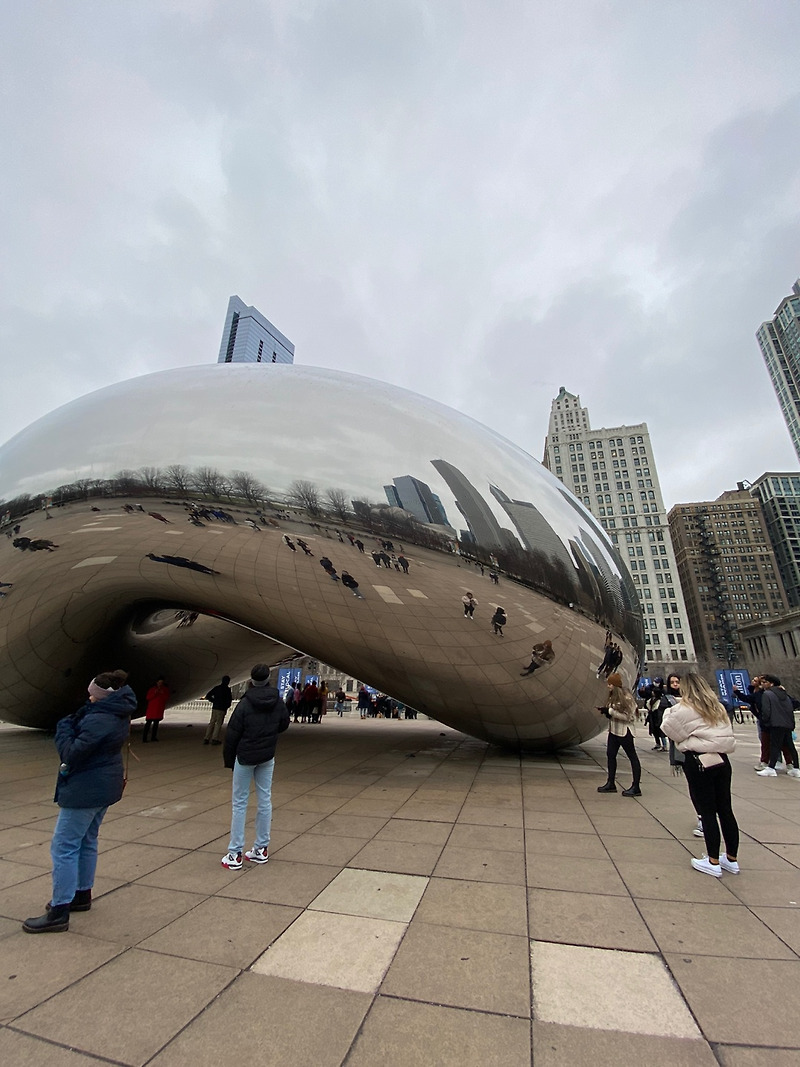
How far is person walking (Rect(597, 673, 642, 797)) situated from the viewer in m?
6.09

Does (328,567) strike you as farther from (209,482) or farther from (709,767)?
(709,767)

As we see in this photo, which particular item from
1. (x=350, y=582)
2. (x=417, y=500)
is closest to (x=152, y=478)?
(x=350, y=582)

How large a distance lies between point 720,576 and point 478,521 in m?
149

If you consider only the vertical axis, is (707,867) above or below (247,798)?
below

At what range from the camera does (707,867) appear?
3.64 meters

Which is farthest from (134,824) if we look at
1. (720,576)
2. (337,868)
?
(720,576)

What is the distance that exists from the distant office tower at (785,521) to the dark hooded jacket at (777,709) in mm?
156020

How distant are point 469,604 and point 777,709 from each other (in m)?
5.63

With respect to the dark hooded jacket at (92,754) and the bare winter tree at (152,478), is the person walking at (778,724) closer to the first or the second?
the dark hooded jacket at (92,754)

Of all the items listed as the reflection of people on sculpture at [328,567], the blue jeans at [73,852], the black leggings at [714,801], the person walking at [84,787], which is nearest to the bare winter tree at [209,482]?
the reflection of people on sculpture at [328,567]

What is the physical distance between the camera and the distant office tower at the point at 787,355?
6033 inches

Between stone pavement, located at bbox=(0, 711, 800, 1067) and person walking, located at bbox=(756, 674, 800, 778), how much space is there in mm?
3047

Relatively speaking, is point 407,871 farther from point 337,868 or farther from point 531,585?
point 531,585

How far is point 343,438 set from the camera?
5898 mm
